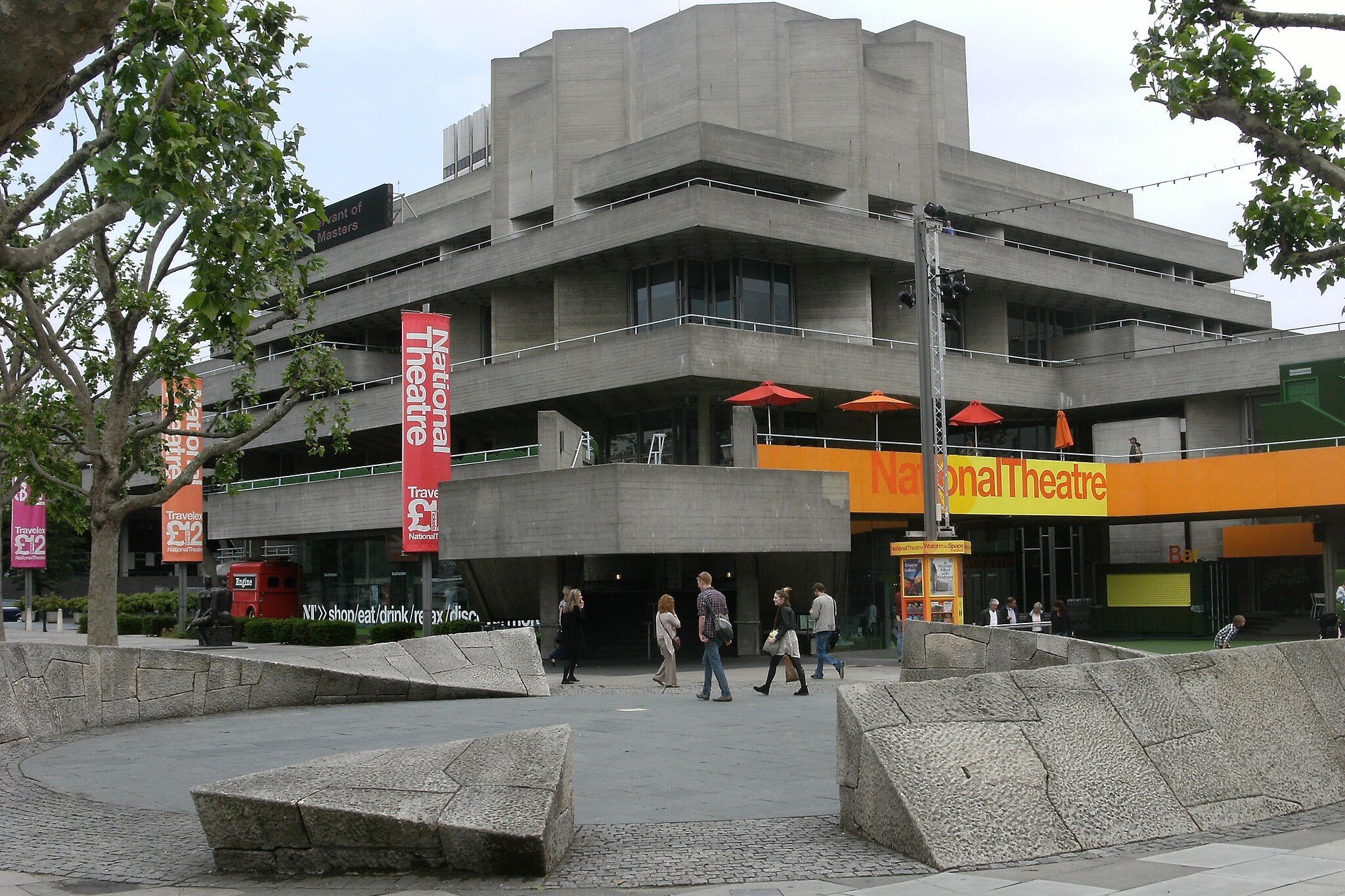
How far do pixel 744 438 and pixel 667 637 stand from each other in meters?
10.7

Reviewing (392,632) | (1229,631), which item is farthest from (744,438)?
(1229,631)

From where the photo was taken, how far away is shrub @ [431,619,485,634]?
107ft

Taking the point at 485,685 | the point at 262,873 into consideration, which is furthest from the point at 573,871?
the point at 485,685

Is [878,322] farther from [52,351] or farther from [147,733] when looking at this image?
[147,733]

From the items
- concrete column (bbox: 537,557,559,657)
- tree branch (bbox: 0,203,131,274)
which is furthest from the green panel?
tree branch (bbox: 0,203,131,274)

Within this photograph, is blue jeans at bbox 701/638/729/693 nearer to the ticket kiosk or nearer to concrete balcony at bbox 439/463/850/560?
the ticket kiosk

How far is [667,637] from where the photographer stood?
21000 millimetres

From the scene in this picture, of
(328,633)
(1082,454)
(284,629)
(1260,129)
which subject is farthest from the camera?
(1082,454)

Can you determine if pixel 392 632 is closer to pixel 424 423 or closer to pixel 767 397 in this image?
pixel 424 423

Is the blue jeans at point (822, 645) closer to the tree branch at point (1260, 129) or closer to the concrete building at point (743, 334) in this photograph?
the concrete building at point (743, 334)

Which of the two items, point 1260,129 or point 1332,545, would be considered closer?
point 1260,129

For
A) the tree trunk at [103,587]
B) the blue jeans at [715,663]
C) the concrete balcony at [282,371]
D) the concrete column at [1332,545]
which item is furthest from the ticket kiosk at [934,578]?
the concrete balcony at [282,371]

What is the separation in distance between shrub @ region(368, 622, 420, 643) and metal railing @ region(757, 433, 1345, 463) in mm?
11305

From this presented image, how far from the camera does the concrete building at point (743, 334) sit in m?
33.2
